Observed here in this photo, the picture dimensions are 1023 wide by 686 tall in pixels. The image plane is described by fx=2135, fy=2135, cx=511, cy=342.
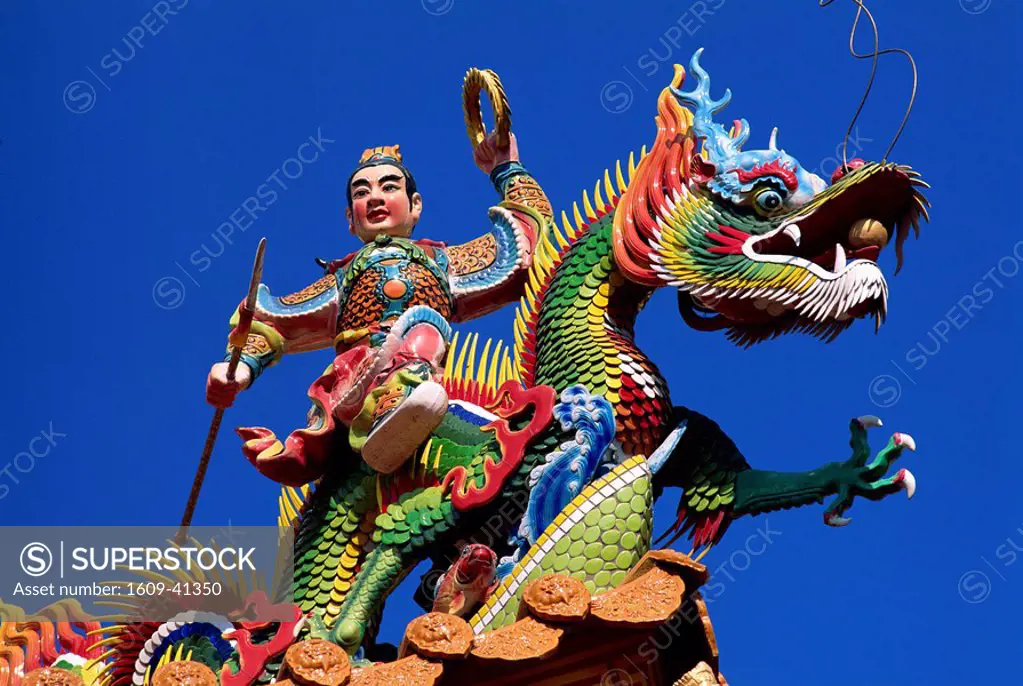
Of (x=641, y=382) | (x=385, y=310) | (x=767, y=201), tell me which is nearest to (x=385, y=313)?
(x=385, y=310)

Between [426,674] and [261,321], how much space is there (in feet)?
8.48

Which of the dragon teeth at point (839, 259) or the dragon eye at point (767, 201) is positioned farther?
the dragon eye at point (767, 201)

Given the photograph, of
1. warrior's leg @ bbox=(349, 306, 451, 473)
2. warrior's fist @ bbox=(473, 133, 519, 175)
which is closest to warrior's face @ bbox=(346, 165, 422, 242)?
warrior's fist @ bbox=(473, 133, 519, 175)

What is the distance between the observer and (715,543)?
940cm

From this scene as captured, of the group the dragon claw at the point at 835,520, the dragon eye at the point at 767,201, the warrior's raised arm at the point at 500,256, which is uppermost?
the warrior's raised arm at the point at 500,256

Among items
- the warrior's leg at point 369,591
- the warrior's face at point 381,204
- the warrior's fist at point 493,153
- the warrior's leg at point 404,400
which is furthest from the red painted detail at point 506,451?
the warrior's fist at point 493,153

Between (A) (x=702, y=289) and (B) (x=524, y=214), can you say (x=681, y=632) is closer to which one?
(A) (x=702, y=289)

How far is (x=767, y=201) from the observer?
970cm

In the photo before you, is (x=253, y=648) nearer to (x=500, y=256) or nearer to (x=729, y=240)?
(x=500, y=256)

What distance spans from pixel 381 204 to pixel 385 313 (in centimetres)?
72

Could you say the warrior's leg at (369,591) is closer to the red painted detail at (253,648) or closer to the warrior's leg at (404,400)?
the red painted detail at (253,648)

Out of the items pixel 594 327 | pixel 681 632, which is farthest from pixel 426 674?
pixel 594 327

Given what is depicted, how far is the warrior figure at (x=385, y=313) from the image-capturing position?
9.57 metres

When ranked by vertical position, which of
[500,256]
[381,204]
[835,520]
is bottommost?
[835,520]
